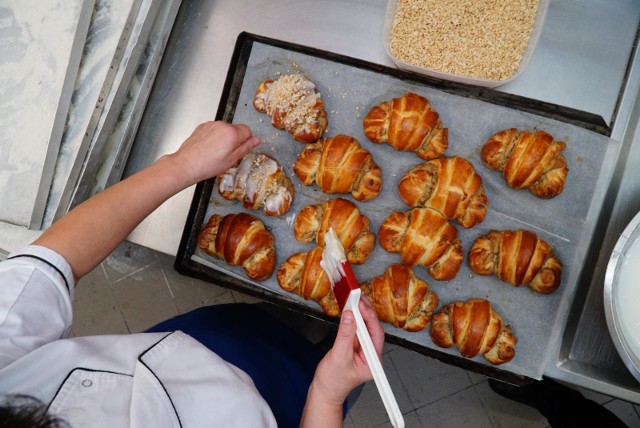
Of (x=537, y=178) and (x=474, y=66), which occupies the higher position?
(x=474, y=66)

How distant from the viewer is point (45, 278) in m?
1.00

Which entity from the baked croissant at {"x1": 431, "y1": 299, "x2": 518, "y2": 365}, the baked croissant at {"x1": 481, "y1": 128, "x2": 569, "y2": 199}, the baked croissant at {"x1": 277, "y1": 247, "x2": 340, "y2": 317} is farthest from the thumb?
the baked croissant at {"x1": 481, "y1": 128, "x2": 569, "y2": 199}

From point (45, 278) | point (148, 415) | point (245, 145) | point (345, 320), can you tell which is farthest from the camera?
point (245, 145)

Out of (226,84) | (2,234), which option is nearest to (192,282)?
(2,234)

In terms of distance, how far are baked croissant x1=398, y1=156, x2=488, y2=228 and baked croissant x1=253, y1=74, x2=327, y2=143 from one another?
346 millimetres

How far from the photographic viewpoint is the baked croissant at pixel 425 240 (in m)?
1.48

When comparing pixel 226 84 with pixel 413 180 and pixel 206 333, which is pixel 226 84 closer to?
pixel 413 180

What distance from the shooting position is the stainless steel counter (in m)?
1.46

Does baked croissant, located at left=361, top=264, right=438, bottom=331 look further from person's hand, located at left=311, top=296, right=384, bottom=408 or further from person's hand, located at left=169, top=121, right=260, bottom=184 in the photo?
person's hand, located at left=169, top=121, right=260, bottom=184

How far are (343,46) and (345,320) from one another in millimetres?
973

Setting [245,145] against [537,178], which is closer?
[245,145]

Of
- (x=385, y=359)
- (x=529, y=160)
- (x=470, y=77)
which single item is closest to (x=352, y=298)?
(x=529, y=160)

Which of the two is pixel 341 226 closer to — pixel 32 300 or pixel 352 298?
pixel 352 298

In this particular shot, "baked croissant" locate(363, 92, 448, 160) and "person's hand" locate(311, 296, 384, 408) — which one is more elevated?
"baked croissant" locate(363, 92, 448, 160)
